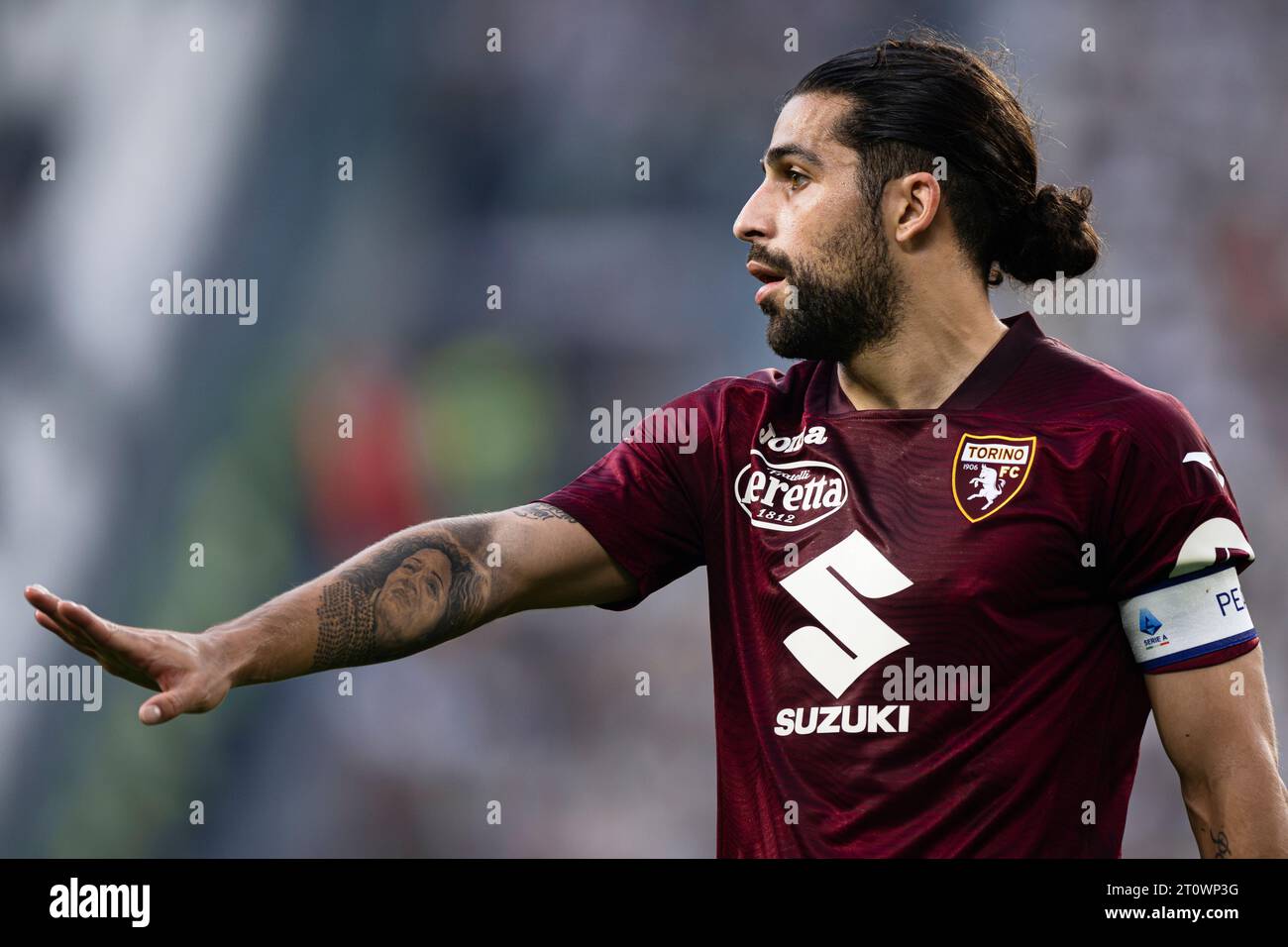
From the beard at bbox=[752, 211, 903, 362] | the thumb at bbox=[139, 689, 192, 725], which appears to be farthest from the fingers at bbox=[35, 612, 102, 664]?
the beard at bbox=[752, 211, 903, 362]

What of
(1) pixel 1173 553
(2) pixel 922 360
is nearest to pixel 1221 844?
(1) pixel 1173 553

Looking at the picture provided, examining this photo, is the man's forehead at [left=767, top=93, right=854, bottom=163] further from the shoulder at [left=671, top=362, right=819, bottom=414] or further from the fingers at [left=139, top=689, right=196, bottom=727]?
the fingers at [left=139, top=689, right=196, bottom=727]

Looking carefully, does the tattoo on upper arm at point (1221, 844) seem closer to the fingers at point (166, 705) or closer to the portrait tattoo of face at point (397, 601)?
the portrait tattoo of face at point (397, 601)

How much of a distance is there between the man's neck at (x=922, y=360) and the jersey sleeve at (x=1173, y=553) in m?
0.41

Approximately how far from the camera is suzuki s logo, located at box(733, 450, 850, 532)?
2.60 m

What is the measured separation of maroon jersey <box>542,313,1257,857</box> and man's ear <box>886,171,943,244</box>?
0.30 metres

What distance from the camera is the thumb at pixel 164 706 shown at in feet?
6.28

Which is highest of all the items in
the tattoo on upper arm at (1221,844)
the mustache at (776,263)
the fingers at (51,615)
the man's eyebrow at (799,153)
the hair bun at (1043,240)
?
the man's eyebrow at (799,153)

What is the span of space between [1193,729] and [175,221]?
16.7 feet

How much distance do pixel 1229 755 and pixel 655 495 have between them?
1.14 meters

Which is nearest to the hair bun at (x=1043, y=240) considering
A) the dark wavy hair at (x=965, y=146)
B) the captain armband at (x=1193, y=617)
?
the dark wavy hair at (x=965, y=146)

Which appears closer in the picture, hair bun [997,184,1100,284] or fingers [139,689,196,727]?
fingers [139,689,196,727]

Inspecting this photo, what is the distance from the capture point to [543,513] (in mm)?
2672

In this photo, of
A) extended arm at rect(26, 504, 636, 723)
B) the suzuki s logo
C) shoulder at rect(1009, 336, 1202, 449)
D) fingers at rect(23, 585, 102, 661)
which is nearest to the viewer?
fingers at rect(23, 585, 102, 661)
